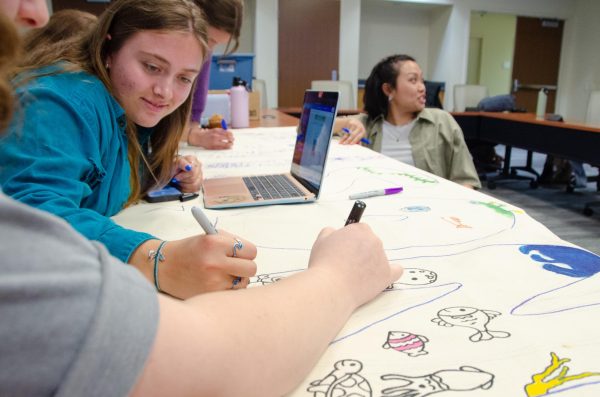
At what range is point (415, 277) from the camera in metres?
0.63

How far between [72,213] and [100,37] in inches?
16.1

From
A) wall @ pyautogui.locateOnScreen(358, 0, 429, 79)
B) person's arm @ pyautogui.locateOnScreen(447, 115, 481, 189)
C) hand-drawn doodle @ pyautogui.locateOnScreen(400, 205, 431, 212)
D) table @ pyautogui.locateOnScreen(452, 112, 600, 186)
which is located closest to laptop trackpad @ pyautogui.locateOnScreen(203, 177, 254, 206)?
hand-drawn doodle @ pyautogui.locateOnScreen(400, 205, 431, 212)

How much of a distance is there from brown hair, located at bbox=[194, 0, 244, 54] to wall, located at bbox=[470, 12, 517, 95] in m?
8.43

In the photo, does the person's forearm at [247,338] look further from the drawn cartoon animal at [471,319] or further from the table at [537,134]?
the table at [537,134]

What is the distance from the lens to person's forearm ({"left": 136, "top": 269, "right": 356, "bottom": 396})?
0.97ft

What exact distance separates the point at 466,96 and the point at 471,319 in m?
5.67

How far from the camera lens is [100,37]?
849mm

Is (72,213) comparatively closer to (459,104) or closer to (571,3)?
(459,104)

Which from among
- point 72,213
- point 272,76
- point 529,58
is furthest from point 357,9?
point 72,213

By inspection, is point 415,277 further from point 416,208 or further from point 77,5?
point 77,5

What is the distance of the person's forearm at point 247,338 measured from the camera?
0.30m

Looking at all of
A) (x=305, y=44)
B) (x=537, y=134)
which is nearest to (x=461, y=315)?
(x=537, y=134)

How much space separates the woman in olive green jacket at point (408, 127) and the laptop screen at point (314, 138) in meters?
0.67

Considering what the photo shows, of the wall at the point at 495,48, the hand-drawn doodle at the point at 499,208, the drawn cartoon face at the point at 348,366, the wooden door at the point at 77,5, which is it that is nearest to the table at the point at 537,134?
the hand-drawn doodle at the point at 499,208
